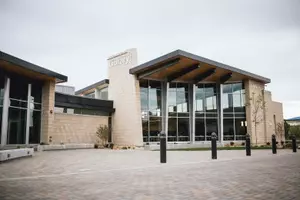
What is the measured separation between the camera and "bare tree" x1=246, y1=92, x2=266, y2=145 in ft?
104

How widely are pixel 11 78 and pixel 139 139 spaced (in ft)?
42.9

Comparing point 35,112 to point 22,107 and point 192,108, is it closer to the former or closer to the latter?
point 22,107

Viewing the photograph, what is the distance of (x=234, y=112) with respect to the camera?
107 ft

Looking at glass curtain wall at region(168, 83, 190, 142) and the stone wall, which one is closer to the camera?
the stone wall

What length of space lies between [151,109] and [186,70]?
568cm

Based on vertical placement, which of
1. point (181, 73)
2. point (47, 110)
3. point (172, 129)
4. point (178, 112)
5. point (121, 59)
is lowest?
point (172, 129)

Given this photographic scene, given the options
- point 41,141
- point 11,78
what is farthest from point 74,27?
point 41,141

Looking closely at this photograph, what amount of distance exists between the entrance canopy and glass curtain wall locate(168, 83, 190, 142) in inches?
46.1

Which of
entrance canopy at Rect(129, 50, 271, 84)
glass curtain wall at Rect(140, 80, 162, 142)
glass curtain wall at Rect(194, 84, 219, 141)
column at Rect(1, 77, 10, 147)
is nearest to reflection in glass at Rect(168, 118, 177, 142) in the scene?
glass curtain wall at Rect(140, 80, 162, 142)

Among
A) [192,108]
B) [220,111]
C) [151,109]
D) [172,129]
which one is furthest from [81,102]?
[220,111]

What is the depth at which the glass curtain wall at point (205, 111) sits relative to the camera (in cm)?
3106

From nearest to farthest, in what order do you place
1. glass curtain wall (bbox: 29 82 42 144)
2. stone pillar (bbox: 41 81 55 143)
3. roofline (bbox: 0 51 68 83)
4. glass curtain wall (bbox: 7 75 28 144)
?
roofline (bbox: 0 51 68 83)
glass curtain wall (bbox: 7 75 28 144)
glass curtain wall (bbox: 29 82 42 144)
stone pillar (bbox: 41 81 55 143)

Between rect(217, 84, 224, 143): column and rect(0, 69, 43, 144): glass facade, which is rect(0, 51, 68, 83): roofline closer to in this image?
rect(0, 69, 43, 144): glass facade

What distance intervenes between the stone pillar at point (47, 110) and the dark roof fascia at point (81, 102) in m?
1.94
